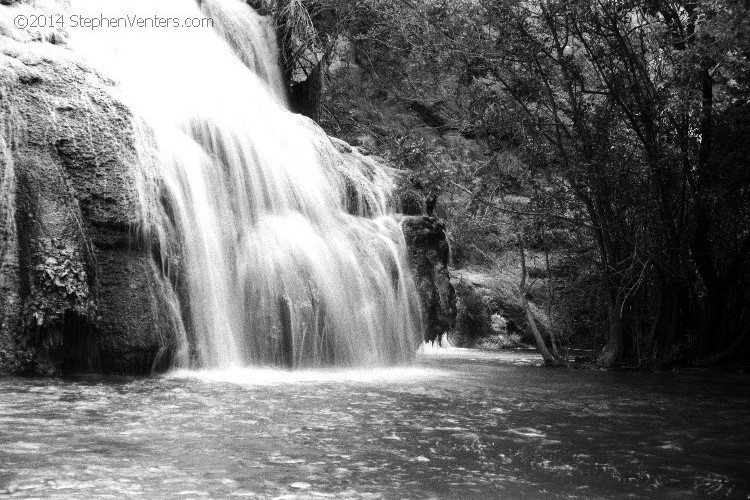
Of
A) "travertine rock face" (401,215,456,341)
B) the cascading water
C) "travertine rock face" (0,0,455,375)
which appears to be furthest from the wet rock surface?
"travertine rock face" (0,0,455,375)

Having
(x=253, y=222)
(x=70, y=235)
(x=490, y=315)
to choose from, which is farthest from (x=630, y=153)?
(x=490, y=315)

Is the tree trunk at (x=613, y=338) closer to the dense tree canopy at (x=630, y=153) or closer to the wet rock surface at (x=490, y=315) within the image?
the dense tree canopy at (x=630, y=153)

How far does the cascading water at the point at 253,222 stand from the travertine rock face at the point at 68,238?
0.39 metres

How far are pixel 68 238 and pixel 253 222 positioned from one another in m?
2.87

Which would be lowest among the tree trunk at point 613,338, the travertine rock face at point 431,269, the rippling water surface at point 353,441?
the rippling water surface at point 353,441

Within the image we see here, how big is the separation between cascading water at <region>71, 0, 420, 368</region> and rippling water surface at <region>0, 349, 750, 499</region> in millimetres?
1351

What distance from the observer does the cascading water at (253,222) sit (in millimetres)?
8766

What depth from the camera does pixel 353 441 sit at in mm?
4695

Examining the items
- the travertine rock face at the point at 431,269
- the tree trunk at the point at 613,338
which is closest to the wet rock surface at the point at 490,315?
the travertine rock face at the point at 431,269

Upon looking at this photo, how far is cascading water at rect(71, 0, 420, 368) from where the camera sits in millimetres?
8766

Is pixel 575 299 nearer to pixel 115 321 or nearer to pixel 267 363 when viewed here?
pixel 267 363

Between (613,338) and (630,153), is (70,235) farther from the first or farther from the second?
(613,338)

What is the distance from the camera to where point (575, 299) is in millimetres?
17484

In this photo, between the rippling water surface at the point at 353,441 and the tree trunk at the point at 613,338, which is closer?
the rippling water surface at the point at 353,441
